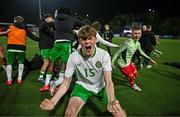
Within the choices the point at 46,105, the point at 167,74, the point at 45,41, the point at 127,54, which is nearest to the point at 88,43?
the point at 46,105

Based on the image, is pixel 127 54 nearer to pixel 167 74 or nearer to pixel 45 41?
pixel 45 41

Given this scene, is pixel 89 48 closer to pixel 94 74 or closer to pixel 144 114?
pixel 94 74

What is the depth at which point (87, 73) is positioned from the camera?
191 inches

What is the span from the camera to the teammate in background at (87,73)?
4320mm

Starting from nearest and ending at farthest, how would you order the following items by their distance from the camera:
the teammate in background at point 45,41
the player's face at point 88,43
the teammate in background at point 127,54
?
1. the player's face at point 88,43
2. the teammate in background at point 127,54
3. the teammate in background at point 45,41

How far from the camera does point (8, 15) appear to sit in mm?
75812

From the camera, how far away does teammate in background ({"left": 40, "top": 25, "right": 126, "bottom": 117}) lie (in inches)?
170

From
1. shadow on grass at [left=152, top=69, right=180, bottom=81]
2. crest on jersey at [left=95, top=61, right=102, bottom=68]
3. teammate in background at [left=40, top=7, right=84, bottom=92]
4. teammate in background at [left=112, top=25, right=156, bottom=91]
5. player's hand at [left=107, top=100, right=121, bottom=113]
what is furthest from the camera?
shadow on grass at [left=152, top=69, right=180, bottom=81]

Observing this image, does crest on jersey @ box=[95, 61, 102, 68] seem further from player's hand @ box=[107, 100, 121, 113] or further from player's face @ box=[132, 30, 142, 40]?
player's face @ box=[132, 30, 142, 40]

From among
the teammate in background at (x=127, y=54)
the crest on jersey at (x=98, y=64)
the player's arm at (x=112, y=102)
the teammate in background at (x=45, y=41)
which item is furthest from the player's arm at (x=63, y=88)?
the teammate in background at (x=45, y=41)

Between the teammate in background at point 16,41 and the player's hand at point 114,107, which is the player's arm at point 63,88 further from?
the teammate in background at point 16,41

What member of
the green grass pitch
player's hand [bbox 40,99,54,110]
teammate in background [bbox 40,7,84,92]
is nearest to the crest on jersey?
player's hand [bbox 40,99,54,110]

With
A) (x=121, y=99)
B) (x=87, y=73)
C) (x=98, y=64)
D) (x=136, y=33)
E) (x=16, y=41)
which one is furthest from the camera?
(x=16, y=41)

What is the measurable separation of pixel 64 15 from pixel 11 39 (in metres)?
2.09
